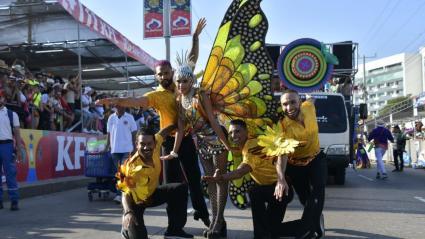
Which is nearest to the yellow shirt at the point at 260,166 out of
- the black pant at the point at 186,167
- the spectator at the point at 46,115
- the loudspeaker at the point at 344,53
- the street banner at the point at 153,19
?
the black pant at the point at 186,167

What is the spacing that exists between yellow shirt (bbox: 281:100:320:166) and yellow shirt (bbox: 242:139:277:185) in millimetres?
235

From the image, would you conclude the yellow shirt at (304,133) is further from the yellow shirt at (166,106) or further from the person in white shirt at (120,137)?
the person in white shirt at (120,137)

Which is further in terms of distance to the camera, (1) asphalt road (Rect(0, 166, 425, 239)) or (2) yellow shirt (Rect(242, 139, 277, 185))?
(1) asphalt road (Rect(0, 166, 425, 239))

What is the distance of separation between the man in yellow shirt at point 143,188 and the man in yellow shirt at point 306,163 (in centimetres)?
113

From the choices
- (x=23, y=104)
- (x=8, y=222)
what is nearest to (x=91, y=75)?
(x=23, y=104)

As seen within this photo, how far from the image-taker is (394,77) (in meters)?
137

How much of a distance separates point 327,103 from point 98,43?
686 cm

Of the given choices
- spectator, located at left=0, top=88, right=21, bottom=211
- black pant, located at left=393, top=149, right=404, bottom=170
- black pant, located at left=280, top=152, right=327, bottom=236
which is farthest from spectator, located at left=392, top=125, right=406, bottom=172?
black pant, located at left=280, top=152, right=327, bottom=236

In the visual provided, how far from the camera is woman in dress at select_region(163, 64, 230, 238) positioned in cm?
522

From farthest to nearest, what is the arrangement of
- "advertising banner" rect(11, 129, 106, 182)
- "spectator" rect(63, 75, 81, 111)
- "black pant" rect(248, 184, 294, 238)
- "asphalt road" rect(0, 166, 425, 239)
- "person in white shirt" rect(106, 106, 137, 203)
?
"spectator" rect(63, 75, 81, 111)
"advertising banner" rect(11, 129, 106, 182)
"person in white shirt" rect(106, 106, 137, 203)
"asphalt road" rect(0, 166, 425, 239)
"black pant" rect(248, 184, 294, 238)

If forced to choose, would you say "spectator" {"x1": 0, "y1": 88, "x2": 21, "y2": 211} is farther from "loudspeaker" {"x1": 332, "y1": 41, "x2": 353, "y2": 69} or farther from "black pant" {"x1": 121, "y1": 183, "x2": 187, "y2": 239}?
"loudspeaker" {"x1": 332, "y1": 41, "x2": 353, "y2": 69}

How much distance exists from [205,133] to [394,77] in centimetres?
14002

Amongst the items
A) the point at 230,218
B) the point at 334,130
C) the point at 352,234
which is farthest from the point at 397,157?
the point at 352,234

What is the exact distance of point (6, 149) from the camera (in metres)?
8.45
